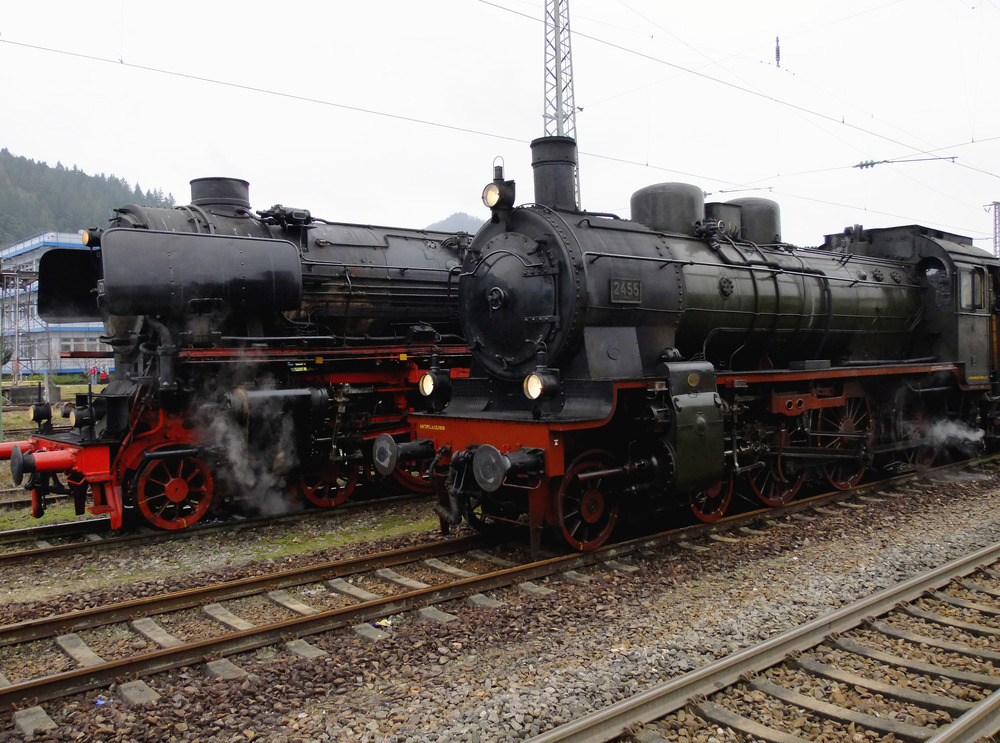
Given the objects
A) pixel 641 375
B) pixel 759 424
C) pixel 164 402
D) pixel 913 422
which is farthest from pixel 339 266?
pixel 913 422

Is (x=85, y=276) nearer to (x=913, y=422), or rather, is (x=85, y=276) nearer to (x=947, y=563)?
(x=947, y=563)

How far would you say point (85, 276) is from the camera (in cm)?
985

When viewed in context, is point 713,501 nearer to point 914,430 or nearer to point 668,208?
point 668,208

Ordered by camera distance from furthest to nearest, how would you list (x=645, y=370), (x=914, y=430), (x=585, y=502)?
(x=914, y=430) → (x=645, y=370) → (x=585, y=502)

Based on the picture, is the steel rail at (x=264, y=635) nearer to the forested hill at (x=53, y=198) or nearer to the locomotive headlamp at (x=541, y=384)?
the locomotive headlamp at (x=541, y=384)

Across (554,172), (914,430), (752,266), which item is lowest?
(914,430)

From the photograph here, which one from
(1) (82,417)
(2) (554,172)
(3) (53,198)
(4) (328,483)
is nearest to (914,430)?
(2) (554,172)

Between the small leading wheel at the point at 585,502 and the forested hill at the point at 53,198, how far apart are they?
303 ft

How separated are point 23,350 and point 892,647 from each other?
4559 centimetres

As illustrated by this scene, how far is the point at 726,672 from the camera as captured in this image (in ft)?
14.3

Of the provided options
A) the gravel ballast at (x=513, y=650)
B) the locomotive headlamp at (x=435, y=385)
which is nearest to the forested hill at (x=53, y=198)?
the locomotive headlamp at (x=435, y=385)

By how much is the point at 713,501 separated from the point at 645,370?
1.99 m

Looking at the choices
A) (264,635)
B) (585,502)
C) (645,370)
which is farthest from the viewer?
(645,370)

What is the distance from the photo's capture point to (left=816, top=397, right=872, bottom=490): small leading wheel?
9617 millimetres
